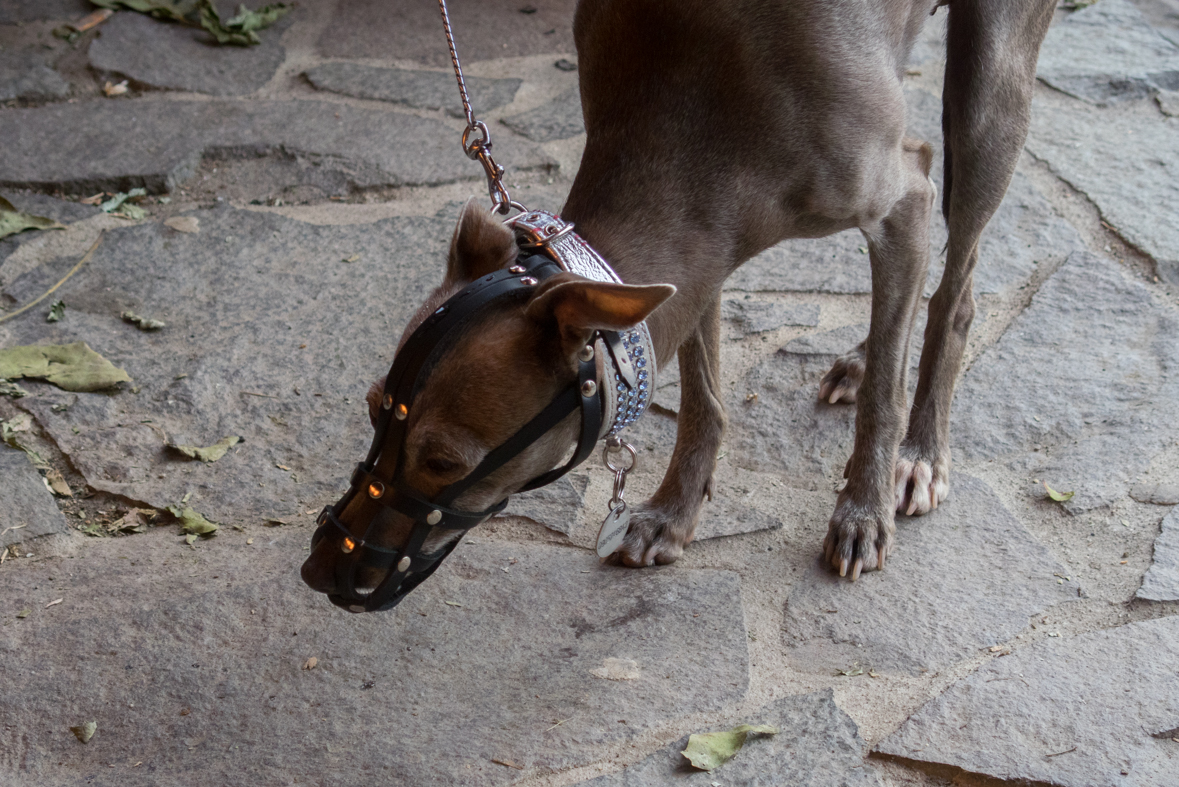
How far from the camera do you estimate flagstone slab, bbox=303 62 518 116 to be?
4.83m

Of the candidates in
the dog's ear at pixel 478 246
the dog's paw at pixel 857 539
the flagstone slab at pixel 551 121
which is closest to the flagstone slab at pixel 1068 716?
the dog's paw at pixel 857 539

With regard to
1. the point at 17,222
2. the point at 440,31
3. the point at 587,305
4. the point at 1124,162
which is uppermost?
the point at 587,305

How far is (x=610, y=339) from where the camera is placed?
2.07 meters

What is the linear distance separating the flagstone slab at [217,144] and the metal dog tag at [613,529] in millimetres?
2297

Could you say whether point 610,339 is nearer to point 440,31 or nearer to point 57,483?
point 57,483

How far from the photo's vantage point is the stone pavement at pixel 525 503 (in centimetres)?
229

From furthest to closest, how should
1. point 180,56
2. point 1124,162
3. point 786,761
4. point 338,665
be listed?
point 180,56, point 1124,162, point 338,665, point 786,761

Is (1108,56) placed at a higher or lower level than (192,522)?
higher

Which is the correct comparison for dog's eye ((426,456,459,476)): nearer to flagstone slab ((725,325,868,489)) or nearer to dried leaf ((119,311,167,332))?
flagstone slab ((725,325,868,489))

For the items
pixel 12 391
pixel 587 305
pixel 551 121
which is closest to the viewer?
pixel 587 305

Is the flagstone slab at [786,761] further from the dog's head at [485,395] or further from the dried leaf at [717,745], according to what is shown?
the dog's head at [485,395]

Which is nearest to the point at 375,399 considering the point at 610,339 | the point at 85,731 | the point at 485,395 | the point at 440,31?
the point at 485,395

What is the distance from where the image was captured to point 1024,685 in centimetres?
236

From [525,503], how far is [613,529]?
558 millimetres
